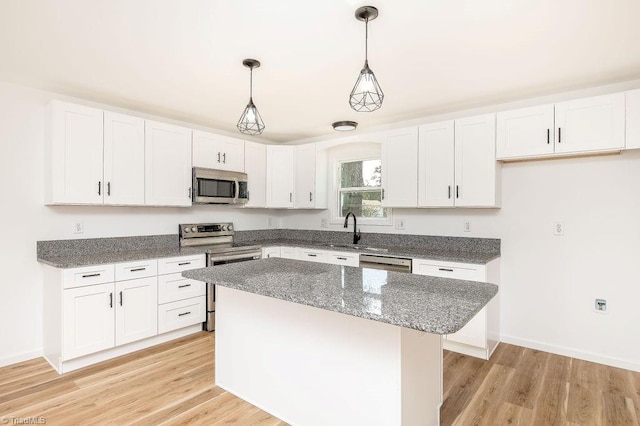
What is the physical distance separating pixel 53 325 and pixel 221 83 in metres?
2.48

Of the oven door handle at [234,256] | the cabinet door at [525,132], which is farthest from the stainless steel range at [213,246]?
the cabinet door at [525,132]

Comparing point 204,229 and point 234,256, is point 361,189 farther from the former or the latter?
point 204,229

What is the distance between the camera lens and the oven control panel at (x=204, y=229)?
4016mm

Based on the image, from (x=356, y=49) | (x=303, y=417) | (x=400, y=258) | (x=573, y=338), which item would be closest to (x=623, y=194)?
(x=573, y=338)

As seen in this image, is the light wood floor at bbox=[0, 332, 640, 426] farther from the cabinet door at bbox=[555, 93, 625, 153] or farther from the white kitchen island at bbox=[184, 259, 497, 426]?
the cabinet door at bbox=[555, 93, 625, 153]

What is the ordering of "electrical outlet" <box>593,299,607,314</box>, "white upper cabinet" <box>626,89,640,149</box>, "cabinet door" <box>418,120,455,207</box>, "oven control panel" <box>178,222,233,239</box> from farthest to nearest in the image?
"oven control panel" <box>178,222,233,239</box>, "cabinet door" <box>418,120,455,207</box>, "electrical outlet" <box>593,299,607,314</box>, "white upper cabinet" <box>626,89,640,149</box>

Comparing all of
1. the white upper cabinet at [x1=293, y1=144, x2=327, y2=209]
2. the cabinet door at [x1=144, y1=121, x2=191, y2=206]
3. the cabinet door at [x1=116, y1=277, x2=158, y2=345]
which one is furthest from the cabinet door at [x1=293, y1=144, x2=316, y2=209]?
the cabinet door at [x1=116, y1=277, x2=158, y2=345]

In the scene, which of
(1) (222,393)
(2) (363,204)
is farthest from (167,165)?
(2) (363,204)

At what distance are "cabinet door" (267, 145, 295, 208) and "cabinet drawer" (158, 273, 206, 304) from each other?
1.56 m

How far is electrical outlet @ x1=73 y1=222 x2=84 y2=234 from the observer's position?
10.6ft

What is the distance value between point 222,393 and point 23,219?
2.32 metres

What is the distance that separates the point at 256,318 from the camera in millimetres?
2260

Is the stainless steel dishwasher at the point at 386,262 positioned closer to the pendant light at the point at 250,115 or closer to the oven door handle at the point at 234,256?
the oven door handle at the point at 234,256

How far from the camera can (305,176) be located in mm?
4746
